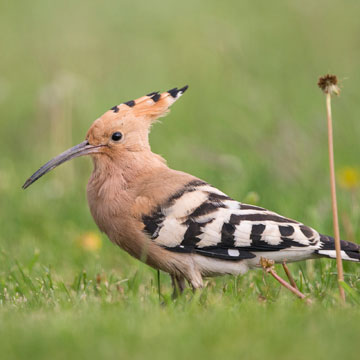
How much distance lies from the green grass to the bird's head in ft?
2.19

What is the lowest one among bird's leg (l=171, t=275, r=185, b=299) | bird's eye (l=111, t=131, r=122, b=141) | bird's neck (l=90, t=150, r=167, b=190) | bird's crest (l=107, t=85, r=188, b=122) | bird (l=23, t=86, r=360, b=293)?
bird's leg (l=171, t=275, r=185, b=299)

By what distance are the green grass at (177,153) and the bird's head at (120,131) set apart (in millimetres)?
668

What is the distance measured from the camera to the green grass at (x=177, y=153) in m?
2.82

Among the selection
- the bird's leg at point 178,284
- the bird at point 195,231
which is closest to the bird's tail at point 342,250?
the bird at point 195,231

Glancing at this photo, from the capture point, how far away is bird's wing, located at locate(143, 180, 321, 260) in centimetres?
374

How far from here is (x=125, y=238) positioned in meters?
3.80

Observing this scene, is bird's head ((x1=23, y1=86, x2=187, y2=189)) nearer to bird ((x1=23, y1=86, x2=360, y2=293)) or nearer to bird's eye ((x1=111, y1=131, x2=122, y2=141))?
bird's eye ((x1=111, y1=131, x2=122, y2=141))

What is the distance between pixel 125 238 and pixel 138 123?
685mm

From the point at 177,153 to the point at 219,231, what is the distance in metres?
3.35

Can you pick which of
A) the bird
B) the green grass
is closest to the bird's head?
the bird

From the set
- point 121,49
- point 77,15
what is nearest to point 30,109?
point 121,49

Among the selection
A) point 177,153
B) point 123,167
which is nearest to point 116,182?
point 123,167

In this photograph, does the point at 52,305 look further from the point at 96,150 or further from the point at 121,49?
the point at 121,49

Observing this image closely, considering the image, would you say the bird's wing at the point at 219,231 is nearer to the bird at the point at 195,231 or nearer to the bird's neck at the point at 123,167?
the bird at the point at 195,231
